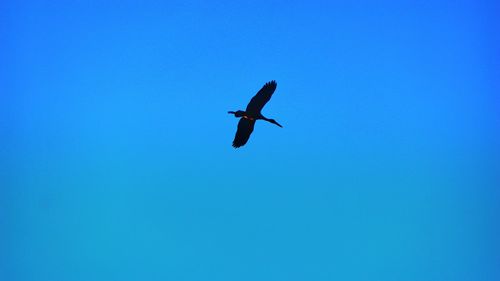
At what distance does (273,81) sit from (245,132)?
118 cm

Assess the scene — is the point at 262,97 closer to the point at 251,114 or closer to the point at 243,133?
the point at 251,114

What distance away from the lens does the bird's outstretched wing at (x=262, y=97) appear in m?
14.6

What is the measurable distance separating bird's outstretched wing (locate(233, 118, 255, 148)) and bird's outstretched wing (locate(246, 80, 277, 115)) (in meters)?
0.37

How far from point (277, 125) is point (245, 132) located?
3.74ft

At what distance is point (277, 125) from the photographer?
1590 cm

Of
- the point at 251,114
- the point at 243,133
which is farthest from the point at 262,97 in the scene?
the point at 243,133

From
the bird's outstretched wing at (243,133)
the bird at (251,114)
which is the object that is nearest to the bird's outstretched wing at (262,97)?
the bird at (251,114)

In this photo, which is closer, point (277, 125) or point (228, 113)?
point (228, 113)

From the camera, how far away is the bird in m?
14.6

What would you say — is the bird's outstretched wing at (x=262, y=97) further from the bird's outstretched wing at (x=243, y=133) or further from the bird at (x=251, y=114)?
the bird's outstretched wing at (x=243, y=133)

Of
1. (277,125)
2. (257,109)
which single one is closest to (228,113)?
(257,109)

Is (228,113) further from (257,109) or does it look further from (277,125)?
(277,125)

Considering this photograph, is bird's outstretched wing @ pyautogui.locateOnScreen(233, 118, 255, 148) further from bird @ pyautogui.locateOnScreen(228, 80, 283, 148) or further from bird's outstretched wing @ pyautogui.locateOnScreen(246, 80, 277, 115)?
bird's outstretched wing @ pyautogui.locateOnScreen(246, 80, 277, 115)

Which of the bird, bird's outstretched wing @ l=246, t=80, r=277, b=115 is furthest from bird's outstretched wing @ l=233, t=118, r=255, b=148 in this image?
bird's outstretched wing @ l=246, t=80, r=277, b=115
